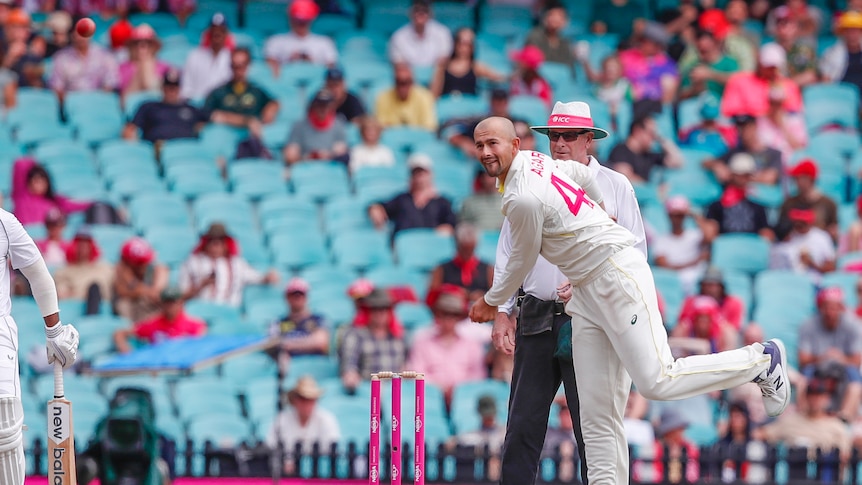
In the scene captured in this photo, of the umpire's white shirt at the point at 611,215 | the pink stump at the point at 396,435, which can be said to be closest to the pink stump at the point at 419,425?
the pink stump at the point at 396,435

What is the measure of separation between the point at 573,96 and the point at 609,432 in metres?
9.89

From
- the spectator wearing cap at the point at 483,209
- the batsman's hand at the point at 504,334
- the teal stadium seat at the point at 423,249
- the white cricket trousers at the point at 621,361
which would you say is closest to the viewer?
the white cricket trousers at the point at 621,361

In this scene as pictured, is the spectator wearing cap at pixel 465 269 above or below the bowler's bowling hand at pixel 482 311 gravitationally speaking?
above

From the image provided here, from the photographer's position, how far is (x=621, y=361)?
732 cm

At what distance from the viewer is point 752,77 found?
16.8 metres

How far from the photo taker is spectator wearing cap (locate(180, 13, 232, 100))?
16750mm

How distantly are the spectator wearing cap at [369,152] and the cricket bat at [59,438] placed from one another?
8241 mm

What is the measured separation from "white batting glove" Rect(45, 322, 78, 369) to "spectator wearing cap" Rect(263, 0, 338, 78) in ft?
32.6

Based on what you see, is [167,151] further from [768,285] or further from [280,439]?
[768,285]

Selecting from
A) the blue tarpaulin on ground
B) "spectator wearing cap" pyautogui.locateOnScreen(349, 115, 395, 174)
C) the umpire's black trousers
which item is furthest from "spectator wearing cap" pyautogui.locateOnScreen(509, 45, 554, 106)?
the umpire's black trousers

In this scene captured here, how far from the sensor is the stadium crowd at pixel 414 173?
1315 centimetres

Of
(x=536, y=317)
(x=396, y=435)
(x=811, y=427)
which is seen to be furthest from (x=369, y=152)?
(x=396, y=435)

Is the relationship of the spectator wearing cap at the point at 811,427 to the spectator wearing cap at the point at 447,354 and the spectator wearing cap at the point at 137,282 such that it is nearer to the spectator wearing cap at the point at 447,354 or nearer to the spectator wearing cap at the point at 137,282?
the spectator wearing cap at the point at 447,354

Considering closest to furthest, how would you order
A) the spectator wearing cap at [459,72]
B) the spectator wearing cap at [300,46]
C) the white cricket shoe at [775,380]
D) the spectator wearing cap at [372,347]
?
the white cricket shoe at [775,380]
the spectator wearing cap at [372,347]
the spectator wearing cap at [459,72]
the spectator wearing cap at [300,46]
